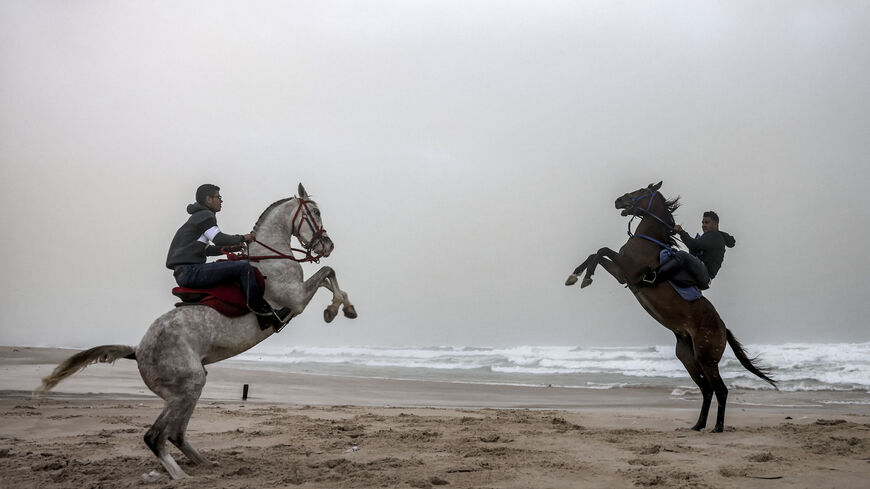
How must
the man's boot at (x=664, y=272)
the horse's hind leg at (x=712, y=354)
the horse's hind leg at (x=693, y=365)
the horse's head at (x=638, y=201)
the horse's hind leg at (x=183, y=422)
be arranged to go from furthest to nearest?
the horse's head at (x=638, y=201) < the horse's hind leg at (x=693, y=365) < the horse's hind leg at (x=712, y=354) < the man's boot at (x=664, y=272) < the horse's hind leg at (x=183, y=422)

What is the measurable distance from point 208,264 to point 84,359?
142 cm

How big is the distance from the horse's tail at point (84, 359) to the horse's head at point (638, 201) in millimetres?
6788

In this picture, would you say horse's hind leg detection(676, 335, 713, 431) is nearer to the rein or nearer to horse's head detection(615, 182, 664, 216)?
horse's head detection(615, 182, 664, 216)

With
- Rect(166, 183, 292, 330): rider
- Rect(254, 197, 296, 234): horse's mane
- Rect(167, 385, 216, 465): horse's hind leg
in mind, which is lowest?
Rect(167, 385, 216, 465): horse's hind leg

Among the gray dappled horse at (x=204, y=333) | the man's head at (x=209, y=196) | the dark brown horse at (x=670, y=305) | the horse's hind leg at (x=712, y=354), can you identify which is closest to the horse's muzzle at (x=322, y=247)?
the gray dappled horse at (x=204, y=333)

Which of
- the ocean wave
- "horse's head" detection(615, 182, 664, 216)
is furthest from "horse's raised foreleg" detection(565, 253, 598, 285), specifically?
the ocean wave

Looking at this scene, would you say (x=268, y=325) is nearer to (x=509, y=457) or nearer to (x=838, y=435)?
(x=509, y=457)

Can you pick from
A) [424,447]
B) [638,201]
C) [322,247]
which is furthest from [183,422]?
[638,201]

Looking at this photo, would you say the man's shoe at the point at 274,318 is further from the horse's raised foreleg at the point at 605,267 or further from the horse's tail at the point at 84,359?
the horse's raised foreleg at the point at 605,267

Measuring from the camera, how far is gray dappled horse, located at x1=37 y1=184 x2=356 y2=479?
5.47m

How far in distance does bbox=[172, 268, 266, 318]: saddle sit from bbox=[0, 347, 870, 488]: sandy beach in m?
1.49

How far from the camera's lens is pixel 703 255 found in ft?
29.2

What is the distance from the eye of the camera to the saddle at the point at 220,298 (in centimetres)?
587

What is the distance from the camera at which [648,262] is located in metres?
8.40
